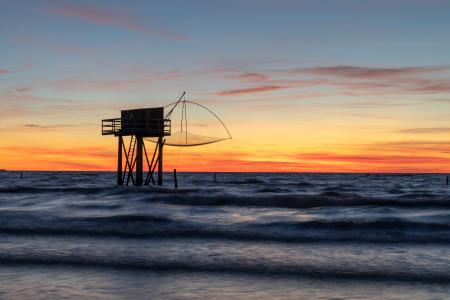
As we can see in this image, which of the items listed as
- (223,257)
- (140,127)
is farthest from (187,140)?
(223,257)

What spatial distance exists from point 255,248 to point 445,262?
4374 millimetres

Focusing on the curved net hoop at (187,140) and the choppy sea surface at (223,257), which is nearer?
the choppy sea surface at (223,257)

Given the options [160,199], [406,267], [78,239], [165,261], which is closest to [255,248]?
[165,261]

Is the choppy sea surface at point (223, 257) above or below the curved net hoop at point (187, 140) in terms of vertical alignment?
below

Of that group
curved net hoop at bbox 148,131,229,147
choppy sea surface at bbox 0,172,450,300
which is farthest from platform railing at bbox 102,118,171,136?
choppy sea surface at bbox 0,172,450,300

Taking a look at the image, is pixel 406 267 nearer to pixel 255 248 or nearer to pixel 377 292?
pixel 377 292

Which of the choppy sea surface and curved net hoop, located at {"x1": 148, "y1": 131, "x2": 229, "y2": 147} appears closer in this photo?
the choppy sea surface

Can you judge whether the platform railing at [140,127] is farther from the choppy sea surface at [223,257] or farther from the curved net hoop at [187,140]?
the choppy sea surface at [223,257]

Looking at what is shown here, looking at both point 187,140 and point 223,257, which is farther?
point 187,140

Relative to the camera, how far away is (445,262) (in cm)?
1072

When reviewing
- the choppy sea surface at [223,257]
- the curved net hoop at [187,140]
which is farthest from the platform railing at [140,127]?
the choppy sea surface at [223,257]

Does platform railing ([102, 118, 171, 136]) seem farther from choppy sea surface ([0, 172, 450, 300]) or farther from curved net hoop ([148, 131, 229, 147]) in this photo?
choppy sea surface ([0, 172, 450, 300])

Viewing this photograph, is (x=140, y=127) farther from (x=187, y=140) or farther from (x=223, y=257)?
(x=223, y=257)

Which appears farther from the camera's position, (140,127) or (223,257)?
(140,127)
